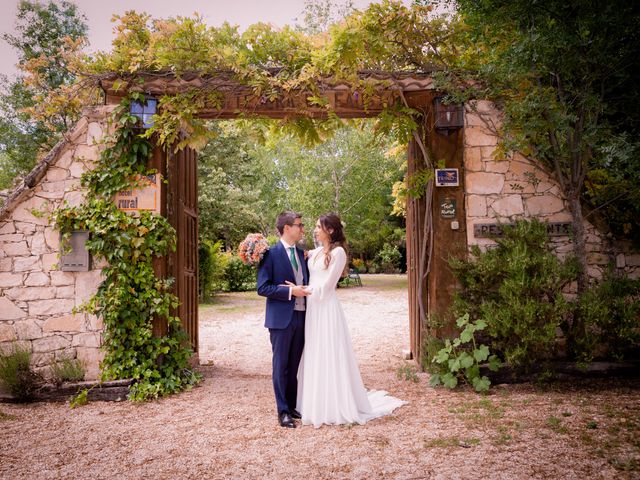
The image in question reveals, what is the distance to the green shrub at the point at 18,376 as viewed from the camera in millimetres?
4738

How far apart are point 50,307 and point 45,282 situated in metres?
0.27

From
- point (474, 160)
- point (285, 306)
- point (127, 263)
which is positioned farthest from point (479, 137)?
point (127, 263)

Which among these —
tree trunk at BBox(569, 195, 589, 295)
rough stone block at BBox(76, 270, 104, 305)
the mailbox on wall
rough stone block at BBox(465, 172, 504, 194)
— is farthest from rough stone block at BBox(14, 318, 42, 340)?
tree trunk at BBox(569, 195, 589, 295)

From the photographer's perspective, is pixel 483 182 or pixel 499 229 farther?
pixel 483 182

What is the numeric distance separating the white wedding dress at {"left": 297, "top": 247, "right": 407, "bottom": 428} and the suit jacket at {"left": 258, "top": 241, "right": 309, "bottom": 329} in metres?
0.20

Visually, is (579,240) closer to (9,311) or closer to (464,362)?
(464,362)

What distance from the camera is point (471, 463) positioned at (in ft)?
9.93

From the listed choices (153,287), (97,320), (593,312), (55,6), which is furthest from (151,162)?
(55,6)

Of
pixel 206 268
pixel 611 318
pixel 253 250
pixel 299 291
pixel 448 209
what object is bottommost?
pixel 611 318

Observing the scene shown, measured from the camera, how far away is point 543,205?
5.29 meters

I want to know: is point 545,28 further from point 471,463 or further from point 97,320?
point 97,320

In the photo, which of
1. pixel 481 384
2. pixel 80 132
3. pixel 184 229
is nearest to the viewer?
pixel 481 384

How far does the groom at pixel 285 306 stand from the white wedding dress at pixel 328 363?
4.1 inches

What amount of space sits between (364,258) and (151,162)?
24.7 metres
